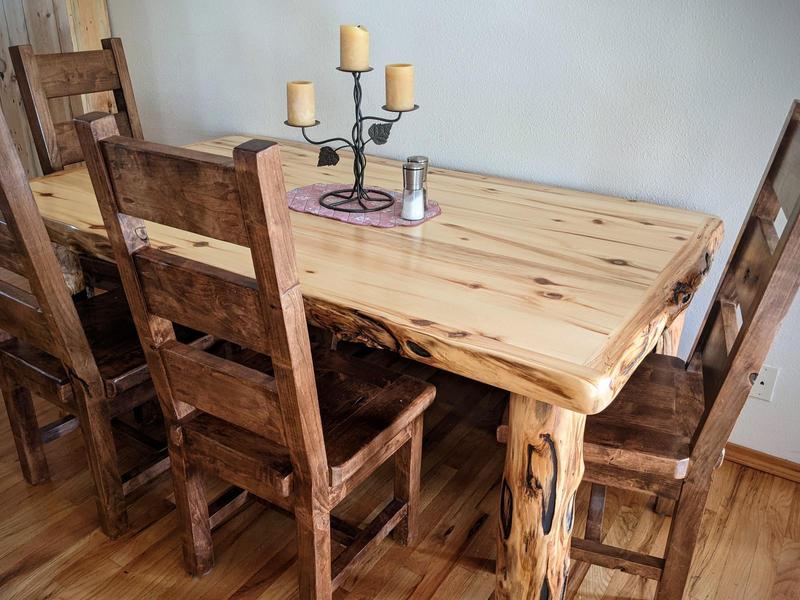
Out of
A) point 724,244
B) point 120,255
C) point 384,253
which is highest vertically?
point 120,255

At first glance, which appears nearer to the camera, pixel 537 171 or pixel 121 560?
pixel 121 560

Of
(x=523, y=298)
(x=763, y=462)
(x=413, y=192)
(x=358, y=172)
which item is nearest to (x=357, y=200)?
(x=358, y=172)

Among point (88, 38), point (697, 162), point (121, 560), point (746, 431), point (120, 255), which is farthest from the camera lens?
point (88, 38)

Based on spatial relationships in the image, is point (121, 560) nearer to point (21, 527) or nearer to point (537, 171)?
point (21, 527)

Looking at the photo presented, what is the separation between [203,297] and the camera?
109 cm

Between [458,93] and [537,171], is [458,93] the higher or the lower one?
the higher one

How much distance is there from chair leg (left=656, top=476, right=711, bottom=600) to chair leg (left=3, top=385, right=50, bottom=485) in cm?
153

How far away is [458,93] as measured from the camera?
2053 mm

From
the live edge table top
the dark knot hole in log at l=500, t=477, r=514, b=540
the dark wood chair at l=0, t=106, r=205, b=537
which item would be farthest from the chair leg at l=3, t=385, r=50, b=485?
the dark knot hole in log at l=500, t=477, r=514, b=540

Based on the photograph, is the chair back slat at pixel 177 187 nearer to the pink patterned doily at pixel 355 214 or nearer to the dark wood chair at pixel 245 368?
the dark wood chair at pixel 245 368

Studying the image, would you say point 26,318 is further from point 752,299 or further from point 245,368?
point 752,299

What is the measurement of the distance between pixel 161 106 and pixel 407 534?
2.01 metres

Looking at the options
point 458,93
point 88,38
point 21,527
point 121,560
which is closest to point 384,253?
point 458,93

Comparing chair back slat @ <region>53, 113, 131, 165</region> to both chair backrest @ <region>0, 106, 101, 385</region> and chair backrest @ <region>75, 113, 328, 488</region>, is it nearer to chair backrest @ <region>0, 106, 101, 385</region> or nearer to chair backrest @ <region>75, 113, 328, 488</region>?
chair backrest @ <region>0, 106, 101, 385</region>
